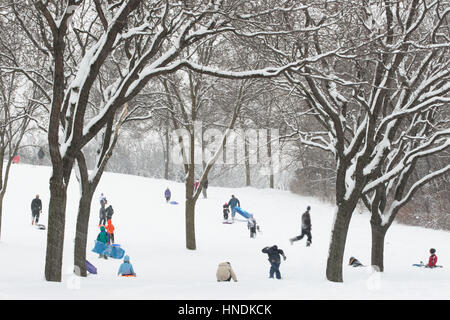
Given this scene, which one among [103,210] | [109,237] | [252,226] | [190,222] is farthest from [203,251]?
[103,210]

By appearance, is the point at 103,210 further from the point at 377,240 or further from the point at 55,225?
the point at 55,225

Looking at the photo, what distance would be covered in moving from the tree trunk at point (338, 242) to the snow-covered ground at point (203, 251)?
18.0 inches

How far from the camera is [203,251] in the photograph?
19750 millimetres

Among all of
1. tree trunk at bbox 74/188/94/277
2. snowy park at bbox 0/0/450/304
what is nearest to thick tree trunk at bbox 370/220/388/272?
snowy park at bbox 0/0/450/304

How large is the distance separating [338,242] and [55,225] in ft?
20.1

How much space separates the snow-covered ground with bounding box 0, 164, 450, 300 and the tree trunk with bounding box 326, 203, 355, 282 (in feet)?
1.50

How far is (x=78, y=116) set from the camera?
8.74 metres

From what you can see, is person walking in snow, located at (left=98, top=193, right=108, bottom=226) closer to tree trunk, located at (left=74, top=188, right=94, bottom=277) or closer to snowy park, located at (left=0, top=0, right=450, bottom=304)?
snowy park, located at (left=0, top=0, right=450, bottom=304)

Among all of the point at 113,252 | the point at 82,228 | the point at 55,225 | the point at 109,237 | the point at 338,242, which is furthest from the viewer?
the point at 109,237

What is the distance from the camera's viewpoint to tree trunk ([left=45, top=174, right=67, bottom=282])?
8797 millimetres
